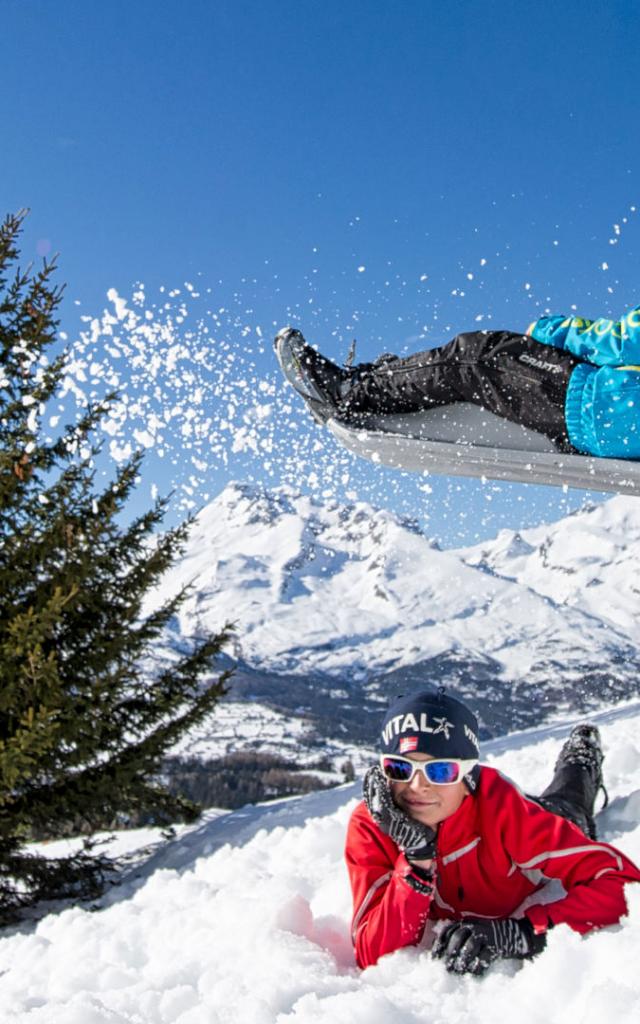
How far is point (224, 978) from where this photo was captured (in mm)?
2682

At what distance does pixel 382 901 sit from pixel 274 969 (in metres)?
0.46

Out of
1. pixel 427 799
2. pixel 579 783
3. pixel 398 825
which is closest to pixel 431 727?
pixel 427 799

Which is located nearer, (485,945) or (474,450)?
(485,945)

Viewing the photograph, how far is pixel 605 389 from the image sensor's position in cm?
502

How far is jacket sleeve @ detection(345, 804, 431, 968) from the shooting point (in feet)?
9.25

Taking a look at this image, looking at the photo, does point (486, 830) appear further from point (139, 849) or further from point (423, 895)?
point (139, 849)

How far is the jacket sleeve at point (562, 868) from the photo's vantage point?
2.74 meters

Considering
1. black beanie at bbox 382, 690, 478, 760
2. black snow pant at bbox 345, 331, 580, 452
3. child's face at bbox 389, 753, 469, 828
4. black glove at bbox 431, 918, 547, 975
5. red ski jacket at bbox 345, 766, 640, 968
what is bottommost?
black glove at bbox 431, 918, 547, 975

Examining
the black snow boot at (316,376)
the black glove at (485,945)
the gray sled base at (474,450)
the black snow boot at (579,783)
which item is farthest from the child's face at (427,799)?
the black snow boot at (316,376)

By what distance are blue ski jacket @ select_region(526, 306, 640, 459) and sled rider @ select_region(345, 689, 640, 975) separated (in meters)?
2.63

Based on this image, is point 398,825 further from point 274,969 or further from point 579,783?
point 579,783

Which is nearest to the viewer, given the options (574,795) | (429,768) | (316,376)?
(429,768)

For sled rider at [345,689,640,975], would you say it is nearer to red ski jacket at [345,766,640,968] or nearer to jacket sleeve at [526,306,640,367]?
red ski jacket at [345,766,640,968]

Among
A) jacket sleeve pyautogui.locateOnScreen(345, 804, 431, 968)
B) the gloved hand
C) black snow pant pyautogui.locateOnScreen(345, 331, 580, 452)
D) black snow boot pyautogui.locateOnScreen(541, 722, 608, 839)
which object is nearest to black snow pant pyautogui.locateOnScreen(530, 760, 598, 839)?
black snow boot pyautogui.locateOnScreen(541, 722, 608, 839)
